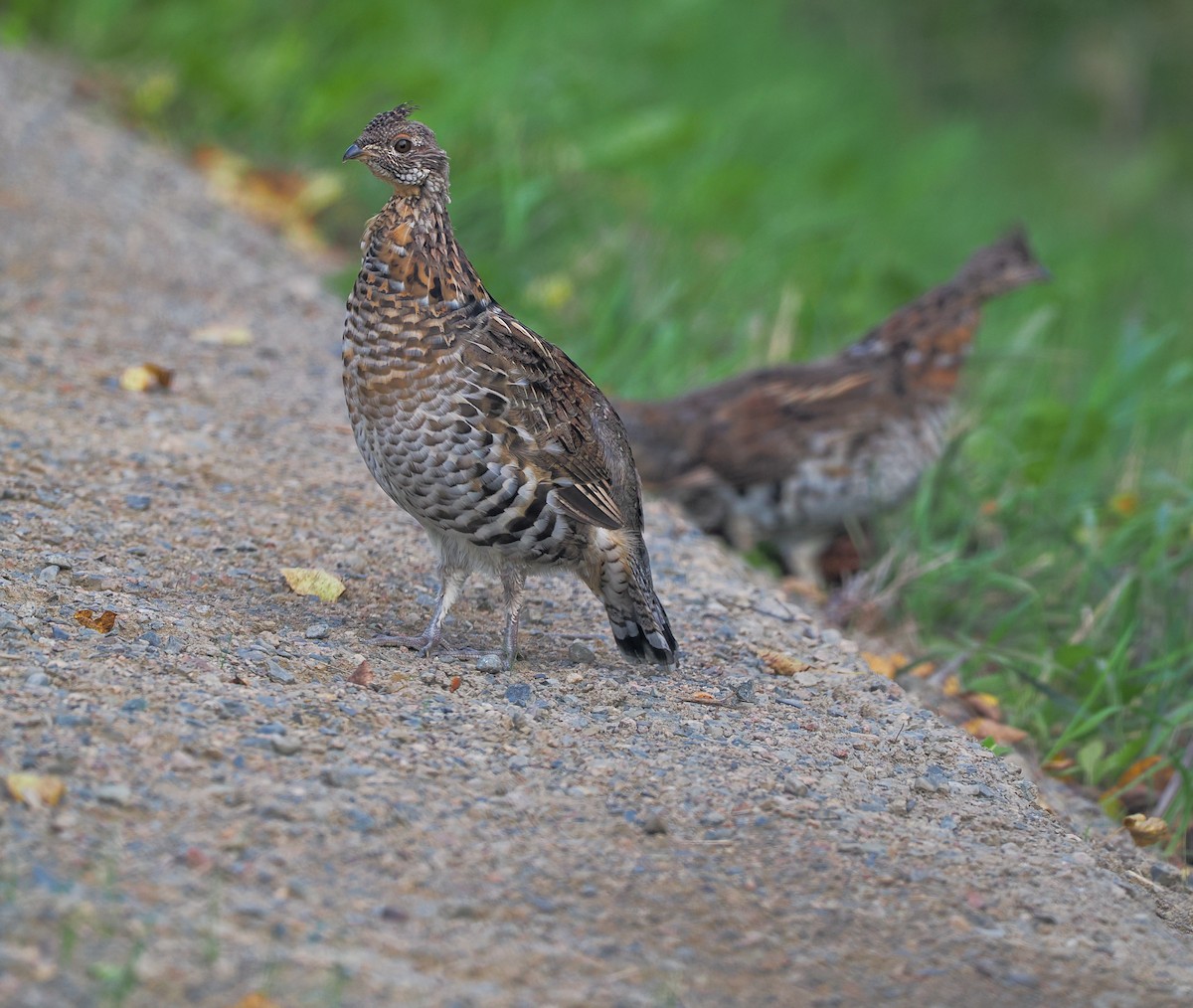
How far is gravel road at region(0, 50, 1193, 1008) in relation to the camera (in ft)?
9.50

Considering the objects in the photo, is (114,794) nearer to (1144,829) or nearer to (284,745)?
(284,745)

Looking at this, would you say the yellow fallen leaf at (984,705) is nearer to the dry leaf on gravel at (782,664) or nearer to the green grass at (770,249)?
the green grass at (770,249)

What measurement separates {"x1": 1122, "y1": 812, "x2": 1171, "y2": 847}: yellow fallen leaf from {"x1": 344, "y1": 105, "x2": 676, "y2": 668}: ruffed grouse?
1580 millimetres

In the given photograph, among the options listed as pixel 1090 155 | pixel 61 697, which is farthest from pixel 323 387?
pixel 1090 155

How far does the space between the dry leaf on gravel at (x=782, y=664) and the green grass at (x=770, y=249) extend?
0.82 meters

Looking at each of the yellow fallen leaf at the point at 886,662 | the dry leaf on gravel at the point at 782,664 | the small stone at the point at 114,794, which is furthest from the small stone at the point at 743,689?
the small stone at the point at 114,794

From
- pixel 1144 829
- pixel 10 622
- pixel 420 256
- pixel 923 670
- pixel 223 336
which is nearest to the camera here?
pixel 10 622

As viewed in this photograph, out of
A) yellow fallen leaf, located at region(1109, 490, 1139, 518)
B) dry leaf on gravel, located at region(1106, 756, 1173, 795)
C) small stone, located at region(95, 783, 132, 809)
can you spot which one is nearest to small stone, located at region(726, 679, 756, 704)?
dry leaf on gravel, located at region(1106, 756, 1173, 795)

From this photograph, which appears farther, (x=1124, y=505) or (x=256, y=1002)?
(x=1124, y=505)

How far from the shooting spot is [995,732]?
5402 millimetres

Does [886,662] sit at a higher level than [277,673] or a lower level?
higher

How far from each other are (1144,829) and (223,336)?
13.5ft

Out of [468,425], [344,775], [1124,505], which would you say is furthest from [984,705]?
[344,775]

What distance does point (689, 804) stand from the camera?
3701 mm
